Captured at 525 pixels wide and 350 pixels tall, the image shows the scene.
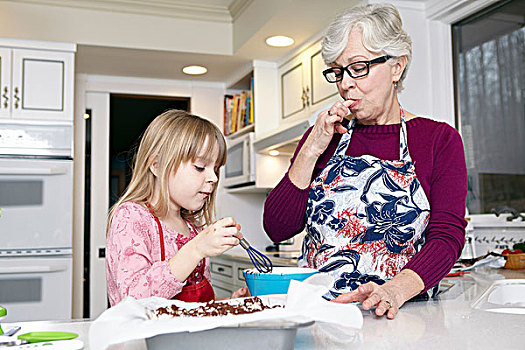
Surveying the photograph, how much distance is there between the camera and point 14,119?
11.0 feet

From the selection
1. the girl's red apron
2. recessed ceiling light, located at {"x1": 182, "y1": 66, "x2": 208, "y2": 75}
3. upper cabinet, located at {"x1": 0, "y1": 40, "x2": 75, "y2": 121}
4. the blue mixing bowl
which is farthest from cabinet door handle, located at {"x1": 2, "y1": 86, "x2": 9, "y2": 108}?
the blue mixing bowl

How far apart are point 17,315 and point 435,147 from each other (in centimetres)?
293

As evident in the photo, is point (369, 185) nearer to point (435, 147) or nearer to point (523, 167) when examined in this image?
point (435, 147)

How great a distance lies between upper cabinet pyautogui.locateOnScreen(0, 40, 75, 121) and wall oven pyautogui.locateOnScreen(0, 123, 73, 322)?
0.09 metres

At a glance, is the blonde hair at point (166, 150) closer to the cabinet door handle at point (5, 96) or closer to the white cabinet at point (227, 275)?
the white cabinet at point (227, 275)

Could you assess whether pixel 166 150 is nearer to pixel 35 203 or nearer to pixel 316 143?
pixel 316 143

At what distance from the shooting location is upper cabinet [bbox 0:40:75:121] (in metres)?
3.33

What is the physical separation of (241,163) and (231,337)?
3.22 metres

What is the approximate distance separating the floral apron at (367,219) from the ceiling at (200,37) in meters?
1.84

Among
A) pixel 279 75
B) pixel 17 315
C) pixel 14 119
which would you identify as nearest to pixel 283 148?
pixel 279 75

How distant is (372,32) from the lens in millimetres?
1251

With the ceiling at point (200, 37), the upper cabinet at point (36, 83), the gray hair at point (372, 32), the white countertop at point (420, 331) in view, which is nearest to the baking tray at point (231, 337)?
the white countertop at point (420, 331)

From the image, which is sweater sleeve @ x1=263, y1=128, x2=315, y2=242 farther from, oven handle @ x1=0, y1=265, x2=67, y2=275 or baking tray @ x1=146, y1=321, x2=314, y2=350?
oven handle @ x1=0, y1=265, x2=67, y2=275

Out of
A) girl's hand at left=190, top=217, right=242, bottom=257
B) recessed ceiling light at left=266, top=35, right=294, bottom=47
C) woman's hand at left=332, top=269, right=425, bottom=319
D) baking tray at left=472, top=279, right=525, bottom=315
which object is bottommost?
baking tray at left=472, top=279, right=525, bottom=315
